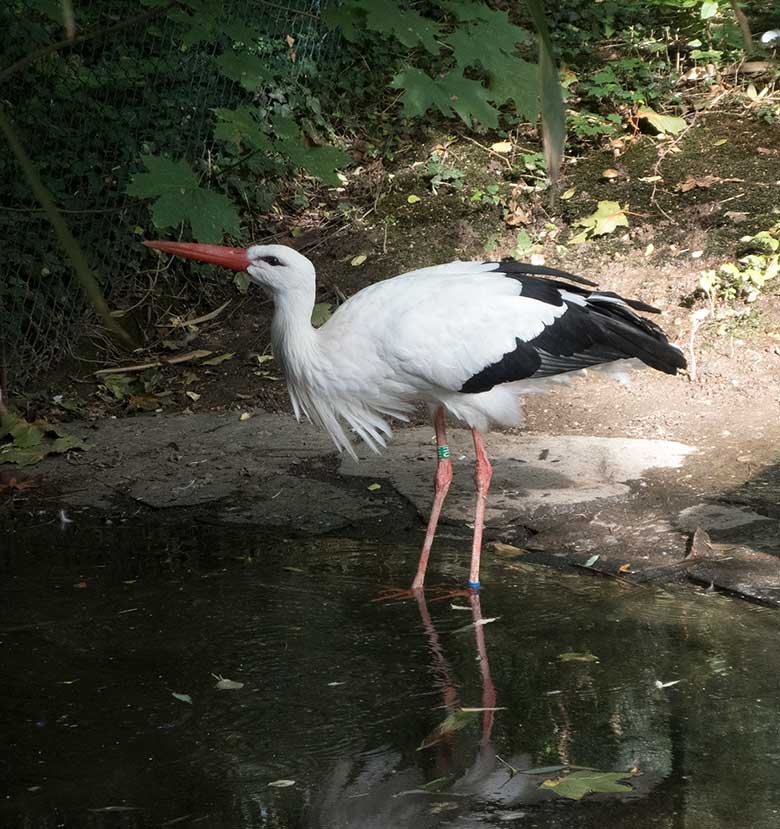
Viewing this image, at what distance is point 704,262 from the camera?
6965 millimetres

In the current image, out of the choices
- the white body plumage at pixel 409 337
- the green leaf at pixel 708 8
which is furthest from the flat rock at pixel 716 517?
the green leaf at pixel 708 8

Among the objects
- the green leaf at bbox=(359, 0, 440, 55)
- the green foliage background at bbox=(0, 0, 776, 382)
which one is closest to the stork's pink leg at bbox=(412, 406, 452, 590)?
the green foliage background at bbox=(0, 0, 776, 382)

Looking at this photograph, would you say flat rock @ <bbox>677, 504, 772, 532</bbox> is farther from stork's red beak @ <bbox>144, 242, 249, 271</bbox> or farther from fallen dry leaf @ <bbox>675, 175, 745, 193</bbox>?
fallen dry leaf @ <bbox>675, 175, 745, 193</bbox>

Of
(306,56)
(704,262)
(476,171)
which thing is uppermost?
(306,56)

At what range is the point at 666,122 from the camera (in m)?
8.22

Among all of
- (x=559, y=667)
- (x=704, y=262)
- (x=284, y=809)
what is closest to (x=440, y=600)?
(x=559, y=667)

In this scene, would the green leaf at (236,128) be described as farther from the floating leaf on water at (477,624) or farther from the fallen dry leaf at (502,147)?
the fallen dry leaf at (502,147)

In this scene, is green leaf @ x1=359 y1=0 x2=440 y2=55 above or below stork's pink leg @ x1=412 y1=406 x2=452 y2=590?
above

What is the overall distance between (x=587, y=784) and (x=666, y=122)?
6.32 m

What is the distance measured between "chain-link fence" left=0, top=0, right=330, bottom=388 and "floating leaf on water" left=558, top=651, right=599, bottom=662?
3676mm

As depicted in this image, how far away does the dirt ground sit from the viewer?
17.7 feet

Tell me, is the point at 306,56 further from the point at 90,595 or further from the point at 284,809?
the point at 284,809

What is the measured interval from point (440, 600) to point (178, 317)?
3.56 meters

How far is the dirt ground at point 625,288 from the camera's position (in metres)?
5.39
